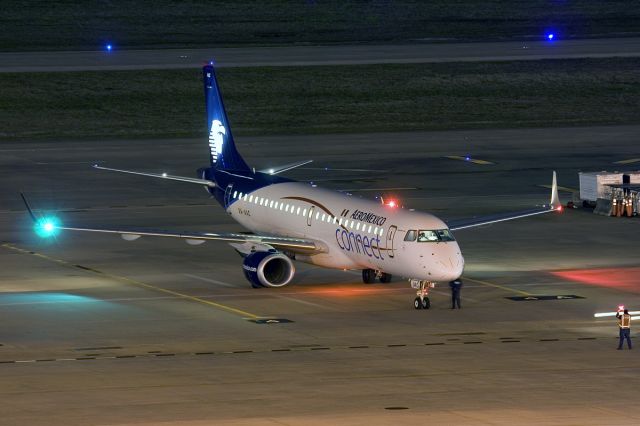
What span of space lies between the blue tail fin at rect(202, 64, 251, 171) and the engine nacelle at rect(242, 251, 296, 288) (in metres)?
12.1

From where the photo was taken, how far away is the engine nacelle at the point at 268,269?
61281 millimetres

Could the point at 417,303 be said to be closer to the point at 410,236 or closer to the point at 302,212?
the point at 410,236

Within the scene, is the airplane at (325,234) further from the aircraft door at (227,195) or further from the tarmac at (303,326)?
the tarmac at (303,326)

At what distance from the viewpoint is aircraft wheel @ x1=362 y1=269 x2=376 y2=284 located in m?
62.8

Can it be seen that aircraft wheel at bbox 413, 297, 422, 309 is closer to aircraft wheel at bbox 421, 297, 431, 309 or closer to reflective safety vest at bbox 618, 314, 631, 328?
aircraft wheel at bbox 421, 297, 431, 309

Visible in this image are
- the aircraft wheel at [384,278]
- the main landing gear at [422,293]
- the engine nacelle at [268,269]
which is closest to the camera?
the main landing gear at [422,293]

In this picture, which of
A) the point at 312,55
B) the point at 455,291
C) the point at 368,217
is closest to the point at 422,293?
the point at 455,291

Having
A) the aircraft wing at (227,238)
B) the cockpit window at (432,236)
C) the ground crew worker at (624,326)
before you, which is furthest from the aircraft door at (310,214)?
the ground crew worker at (624,326)

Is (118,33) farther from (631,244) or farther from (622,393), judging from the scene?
(622,393)

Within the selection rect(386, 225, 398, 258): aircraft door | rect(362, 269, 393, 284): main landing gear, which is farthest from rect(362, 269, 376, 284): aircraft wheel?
rect(386, 225, 398, 258): aircraft door

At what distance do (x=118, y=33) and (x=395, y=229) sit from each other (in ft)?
368

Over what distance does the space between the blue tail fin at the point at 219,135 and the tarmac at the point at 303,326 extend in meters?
3.98

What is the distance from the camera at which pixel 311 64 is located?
141 m

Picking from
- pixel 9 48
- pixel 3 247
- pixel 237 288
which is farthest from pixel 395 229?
pixel 9 48
